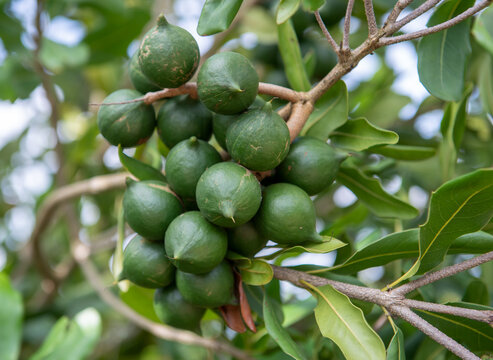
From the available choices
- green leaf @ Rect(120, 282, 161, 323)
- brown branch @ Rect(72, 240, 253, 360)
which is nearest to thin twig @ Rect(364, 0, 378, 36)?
brown branch @ Rect(72, 240, 253, 360)

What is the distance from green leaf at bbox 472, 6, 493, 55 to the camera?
1437mm

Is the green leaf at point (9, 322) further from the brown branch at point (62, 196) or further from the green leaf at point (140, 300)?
the brown branch at point (62, 196)

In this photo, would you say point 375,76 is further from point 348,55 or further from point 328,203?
point 348,55

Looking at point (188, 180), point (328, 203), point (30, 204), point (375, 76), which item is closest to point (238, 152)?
point (188, 180)

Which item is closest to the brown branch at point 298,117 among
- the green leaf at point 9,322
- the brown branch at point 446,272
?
the brown branch at point 446,272

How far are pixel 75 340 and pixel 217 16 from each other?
1.40m

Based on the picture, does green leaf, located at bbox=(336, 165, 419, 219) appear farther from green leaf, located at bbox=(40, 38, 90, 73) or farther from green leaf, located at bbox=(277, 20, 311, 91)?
green leaf, located at bbox=(40, 38, 90, 73)

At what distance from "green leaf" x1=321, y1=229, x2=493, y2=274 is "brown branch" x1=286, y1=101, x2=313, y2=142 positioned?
0.37 meters

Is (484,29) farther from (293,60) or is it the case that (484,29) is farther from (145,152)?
(145,152)

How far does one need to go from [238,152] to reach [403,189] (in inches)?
36.4

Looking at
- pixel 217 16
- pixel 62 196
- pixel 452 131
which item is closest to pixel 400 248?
pixel 452 131

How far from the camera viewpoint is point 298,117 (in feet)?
4.41

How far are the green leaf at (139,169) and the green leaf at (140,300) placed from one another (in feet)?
2.75

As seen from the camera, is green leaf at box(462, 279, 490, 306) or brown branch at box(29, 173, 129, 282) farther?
brown branch at box(29, 173, 129, 282)
